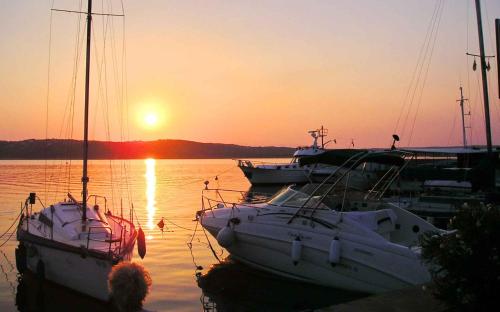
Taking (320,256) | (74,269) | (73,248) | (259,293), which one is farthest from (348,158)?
(74,269)

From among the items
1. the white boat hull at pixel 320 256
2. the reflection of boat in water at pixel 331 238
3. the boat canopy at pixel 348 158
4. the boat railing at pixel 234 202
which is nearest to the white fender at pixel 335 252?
the reflection of boat in water at pixel 331 238

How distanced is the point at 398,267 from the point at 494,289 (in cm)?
621

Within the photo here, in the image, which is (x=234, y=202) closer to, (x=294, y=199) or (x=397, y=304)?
(x=294, y=199)

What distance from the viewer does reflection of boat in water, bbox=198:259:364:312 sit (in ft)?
38.5

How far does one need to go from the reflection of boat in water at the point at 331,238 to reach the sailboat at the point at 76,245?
10.3 feet

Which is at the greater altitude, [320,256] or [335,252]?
[335,252]

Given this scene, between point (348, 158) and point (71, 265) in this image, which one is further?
point (348, 158)

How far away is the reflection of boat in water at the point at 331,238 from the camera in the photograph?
1097 cm

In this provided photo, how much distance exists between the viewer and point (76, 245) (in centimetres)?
1187

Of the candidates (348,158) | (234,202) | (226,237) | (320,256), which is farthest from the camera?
(234,202)

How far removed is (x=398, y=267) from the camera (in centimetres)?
1066

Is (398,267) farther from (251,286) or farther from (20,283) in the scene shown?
(20,283)

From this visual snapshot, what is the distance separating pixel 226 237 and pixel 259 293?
75.1 inches

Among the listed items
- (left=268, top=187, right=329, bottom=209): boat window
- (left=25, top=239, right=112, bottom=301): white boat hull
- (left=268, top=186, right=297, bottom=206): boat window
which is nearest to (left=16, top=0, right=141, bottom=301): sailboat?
(left=25, top=239, right=112, bottom=301): white boat hull
